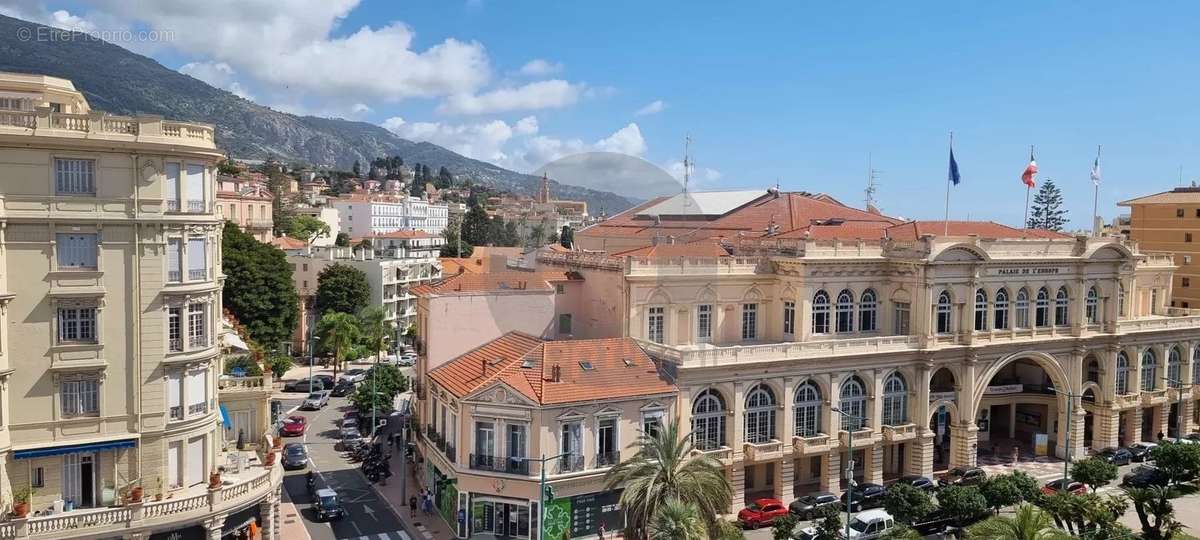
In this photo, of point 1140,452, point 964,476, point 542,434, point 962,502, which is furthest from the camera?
point 1140,452

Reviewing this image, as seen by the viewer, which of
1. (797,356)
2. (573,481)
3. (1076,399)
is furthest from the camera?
(1076,399)

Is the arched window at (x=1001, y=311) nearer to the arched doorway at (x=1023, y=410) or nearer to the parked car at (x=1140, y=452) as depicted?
the arched doorway at (x=1023, y=410)

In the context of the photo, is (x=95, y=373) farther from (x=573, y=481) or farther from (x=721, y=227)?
(x=721, y=227)

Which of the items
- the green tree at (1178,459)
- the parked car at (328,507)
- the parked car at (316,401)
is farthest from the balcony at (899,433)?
the parked car at (316,401)

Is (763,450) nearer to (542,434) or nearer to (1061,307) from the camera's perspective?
(542,434)

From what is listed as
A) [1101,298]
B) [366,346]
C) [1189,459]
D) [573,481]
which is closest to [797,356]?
[573,481]

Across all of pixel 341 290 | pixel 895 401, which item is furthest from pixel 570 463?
pixel 341 290
